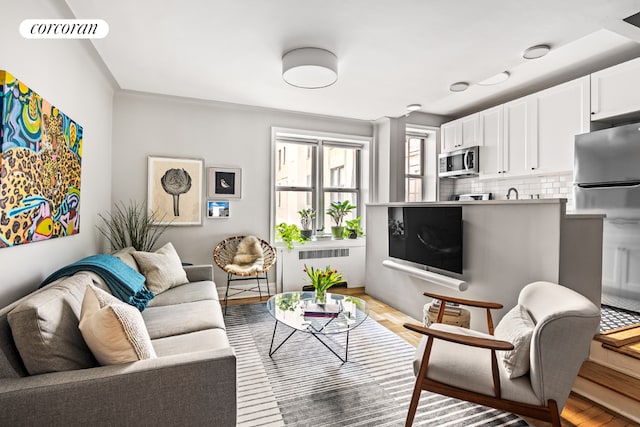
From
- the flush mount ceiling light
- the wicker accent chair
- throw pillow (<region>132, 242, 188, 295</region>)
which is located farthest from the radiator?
the flush mount ceiling light

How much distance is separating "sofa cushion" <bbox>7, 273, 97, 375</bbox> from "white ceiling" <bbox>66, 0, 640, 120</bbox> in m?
1.89

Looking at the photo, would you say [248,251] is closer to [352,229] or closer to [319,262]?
[319,262]

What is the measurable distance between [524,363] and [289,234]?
325cm

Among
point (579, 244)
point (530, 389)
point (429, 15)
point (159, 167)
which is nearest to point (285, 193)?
point (159, 167)

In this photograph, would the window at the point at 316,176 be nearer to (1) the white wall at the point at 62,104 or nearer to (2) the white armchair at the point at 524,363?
(1) the white wall at the point at 62,104

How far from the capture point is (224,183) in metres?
4.23

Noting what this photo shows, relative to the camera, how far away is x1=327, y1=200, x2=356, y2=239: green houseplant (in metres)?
4.83

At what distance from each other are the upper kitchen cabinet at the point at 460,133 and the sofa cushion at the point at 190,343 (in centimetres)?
419

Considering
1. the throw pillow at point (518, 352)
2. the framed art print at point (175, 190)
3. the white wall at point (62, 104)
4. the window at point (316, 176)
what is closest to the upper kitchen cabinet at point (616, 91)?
the throw pillow at point (518, 352)

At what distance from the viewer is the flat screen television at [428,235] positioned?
2957 mm

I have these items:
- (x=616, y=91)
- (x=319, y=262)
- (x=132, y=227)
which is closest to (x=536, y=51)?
(x=616, y=91)

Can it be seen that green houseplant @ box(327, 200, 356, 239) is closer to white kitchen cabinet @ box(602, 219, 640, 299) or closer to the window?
the window

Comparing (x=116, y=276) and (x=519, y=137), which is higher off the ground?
(x=519, y=137)

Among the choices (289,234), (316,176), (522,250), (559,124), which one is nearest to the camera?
(522,250)
